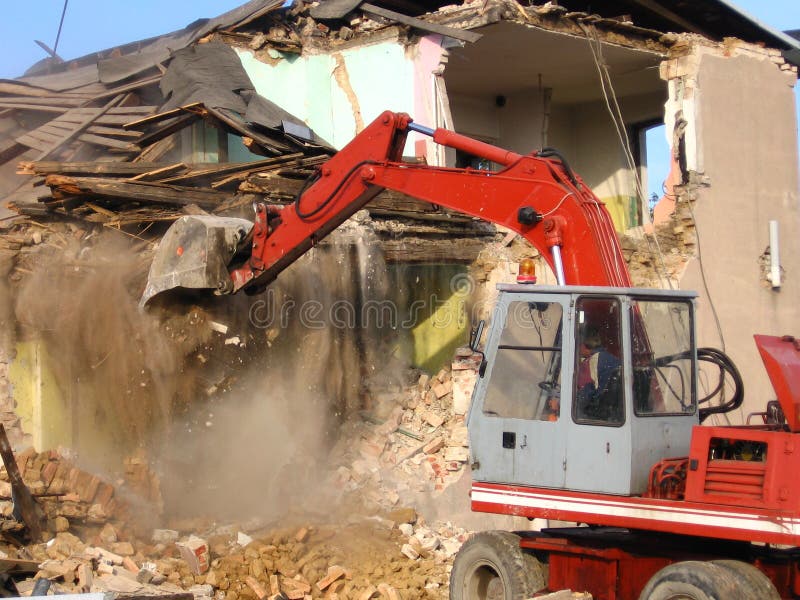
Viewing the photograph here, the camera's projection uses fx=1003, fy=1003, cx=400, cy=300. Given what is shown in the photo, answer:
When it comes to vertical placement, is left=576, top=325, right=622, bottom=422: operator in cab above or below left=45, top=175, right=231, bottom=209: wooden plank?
below

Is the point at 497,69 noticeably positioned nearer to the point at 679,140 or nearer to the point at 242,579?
the point at 679,140

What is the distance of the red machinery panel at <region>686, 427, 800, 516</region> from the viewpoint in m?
5.30

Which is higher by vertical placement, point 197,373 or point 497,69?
point 497,69

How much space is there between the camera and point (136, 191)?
1044cm

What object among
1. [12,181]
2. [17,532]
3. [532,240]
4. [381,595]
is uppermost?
[12,181]

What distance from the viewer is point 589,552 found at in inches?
254

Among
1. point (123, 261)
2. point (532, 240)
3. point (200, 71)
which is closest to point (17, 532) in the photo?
point (123, 261)

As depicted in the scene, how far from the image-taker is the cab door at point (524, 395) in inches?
247

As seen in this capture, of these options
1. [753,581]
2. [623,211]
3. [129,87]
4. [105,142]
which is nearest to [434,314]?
[105,142]

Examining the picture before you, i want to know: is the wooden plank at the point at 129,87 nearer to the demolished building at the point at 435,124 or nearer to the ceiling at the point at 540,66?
the demolished building at the point at 435,124

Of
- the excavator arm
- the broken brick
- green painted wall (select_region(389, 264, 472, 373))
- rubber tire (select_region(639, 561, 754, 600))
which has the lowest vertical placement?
the broken brick

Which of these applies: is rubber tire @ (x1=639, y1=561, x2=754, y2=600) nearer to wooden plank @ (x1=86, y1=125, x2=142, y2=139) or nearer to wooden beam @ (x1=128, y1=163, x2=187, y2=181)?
wooden beam @ (x1=128, y1=163, x2=187, y2=181)

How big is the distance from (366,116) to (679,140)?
4709 millimetres

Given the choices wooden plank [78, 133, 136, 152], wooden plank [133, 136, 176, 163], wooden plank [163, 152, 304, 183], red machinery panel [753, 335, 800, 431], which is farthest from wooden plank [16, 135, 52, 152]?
red machinery panel [753, 335, 800, 431]
